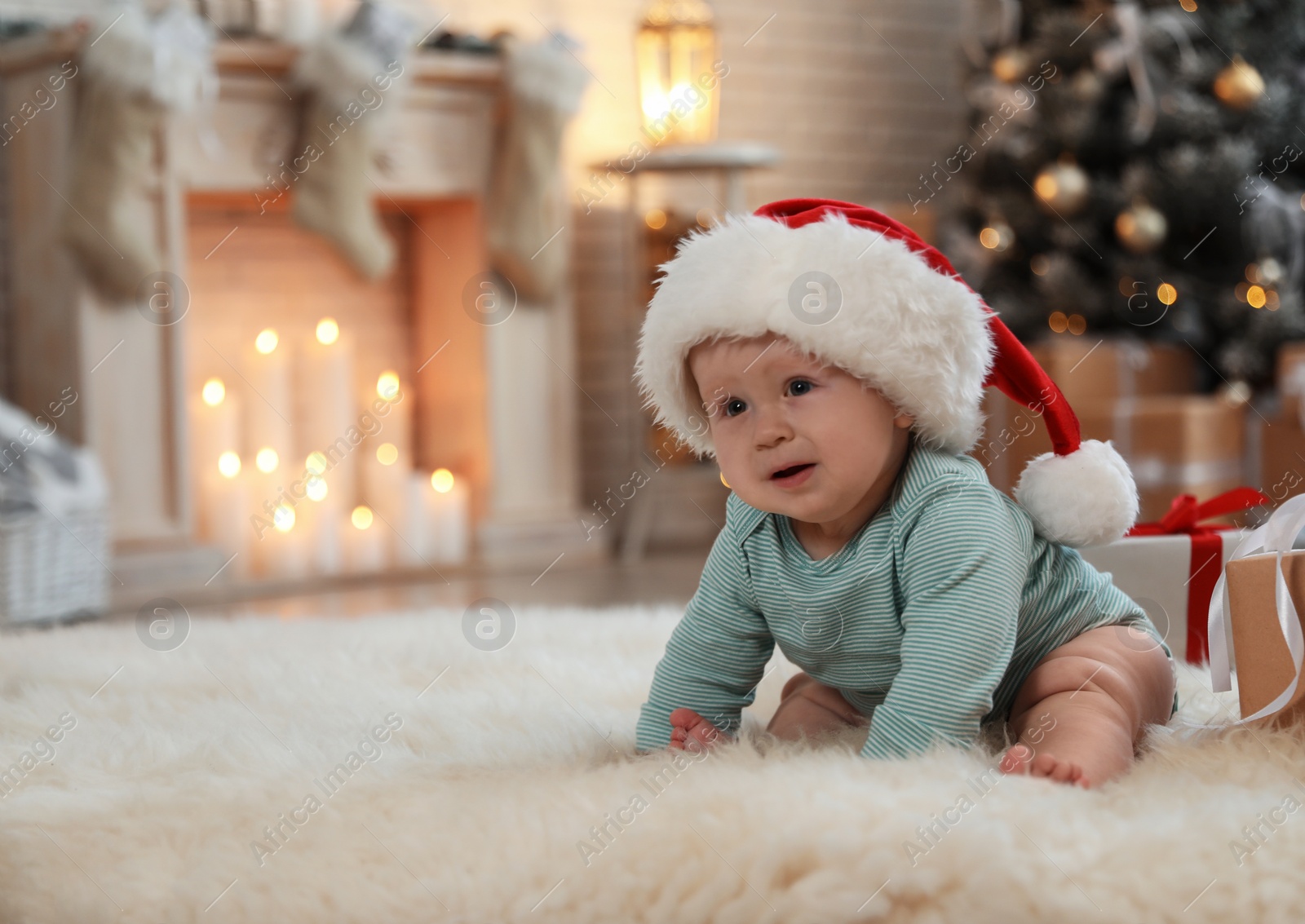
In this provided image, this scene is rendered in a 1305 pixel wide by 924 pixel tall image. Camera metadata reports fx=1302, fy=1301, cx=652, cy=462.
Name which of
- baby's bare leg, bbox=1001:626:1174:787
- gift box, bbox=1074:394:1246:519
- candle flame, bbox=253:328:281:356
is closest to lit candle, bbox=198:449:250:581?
candle flame, bbox=253:328:281:356

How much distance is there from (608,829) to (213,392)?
8.02ft

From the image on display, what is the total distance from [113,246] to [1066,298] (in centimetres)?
216

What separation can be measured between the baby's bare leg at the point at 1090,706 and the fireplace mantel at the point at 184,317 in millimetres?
2197

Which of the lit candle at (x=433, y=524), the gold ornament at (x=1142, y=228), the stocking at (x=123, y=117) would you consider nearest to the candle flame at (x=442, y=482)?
the lit candle at (x=433, y=524)

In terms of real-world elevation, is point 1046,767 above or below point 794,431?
below

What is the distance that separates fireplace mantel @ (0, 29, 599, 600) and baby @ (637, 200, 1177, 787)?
6.52 ft

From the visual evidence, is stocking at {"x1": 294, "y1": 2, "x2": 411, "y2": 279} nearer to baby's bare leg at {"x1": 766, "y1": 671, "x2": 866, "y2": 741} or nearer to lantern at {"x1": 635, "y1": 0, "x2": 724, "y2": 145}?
lantern at {"x1": 635, "y1": 0, "x2": 724, "y2": 145}

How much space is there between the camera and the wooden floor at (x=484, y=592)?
8.52 feet

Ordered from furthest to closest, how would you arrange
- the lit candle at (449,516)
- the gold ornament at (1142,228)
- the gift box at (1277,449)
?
the lit candle at (449,516)
the gold ornament at (1142,228)
the gift box at (1277,449)

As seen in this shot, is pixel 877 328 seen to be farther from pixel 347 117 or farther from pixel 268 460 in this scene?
pixel 268 460

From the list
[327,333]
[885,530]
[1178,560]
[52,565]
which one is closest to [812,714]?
[885,530]

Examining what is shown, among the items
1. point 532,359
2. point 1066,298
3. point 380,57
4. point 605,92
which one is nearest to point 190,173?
point 380,57

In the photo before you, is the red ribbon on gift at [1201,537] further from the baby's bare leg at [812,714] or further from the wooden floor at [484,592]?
the wooden floor at [484,592]

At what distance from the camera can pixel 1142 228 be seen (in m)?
3.01
